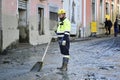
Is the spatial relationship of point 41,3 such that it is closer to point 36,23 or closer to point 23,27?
point 36,23

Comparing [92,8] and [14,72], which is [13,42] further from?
[92,8]

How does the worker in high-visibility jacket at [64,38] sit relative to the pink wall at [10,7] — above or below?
below

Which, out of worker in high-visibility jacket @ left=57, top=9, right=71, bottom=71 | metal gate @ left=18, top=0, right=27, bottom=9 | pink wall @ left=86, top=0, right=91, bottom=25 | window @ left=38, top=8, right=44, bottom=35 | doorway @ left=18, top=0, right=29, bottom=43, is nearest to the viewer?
worker in high-visibility jacket @ left=57, top=9, right=71, bottom=71

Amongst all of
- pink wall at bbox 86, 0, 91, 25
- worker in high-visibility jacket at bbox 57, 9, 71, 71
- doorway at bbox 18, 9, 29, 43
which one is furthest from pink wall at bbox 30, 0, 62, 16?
worker in high-visibility jacket at bbox 57, 9, 71, 71

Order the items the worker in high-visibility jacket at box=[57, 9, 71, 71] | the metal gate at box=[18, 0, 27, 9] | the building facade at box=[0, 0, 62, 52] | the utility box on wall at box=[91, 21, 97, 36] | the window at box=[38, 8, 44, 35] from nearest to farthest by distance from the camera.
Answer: the worker in high-visibility jacket at box=[57, 9, 71, 71], the building facade at box=[0, 0, 62, 52], the metal gate at box=[18, 0, 27, 9], the window at box=[38, 8, 44, 35], the utility box on wall at box=[91, 21, 97, 36]

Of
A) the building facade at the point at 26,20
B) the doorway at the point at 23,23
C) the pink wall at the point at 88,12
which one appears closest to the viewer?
the building facade at the point at 26,20

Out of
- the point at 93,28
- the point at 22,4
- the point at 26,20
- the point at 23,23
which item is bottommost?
the point at 93,28

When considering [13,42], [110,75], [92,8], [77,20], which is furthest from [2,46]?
[92,8]

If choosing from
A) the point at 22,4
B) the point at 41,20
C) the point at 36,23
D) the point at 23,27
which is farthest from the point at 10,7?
the point at 41,20

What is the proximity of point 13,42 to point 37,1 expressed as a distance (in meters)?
5.10

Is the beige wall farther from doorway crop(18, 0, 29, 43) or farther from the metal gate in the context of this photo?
the metal gate

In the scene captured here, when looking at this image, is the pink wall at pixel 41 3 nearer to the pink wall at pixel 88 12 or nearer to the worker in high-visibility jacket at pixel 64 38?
the pink wall at pixel 88 12

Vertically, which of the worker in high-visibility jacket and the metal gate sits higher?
the metal gate

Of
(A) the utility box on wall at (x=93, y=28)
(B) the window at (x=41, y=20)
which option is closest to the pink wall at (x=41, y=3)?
(B) the window at (x=41, y=20)
